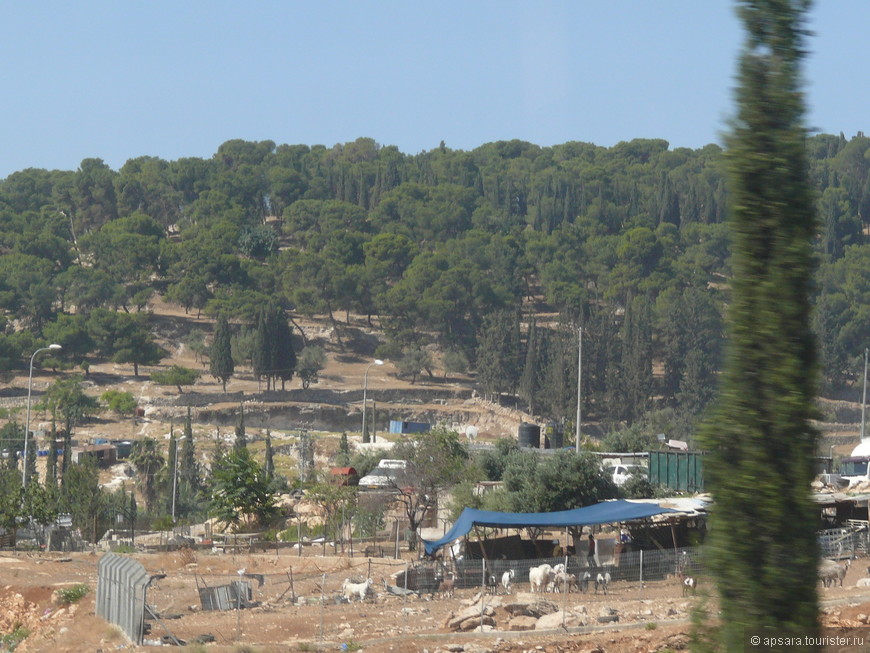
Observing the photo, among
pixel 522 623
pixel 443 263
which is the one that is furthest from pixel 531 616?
pixel 443 263

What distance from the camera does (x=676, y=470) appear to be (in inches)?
1542

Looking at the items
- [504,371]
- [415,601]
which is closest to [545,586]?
[415,601]

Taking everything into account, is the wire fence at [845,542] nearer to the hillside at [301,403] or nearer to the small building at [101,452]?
the small building at [101,452]

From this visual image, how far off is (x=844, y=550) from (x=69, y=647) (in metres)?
14.4

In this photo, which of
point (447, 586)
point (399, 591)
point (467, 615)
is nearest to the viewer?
point (467, 615)

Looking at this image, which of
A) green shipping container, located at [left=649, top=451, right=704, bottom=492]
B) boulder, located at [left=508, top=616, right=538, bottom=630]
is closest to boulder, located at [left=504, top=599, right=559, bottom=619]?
boulder, located at [left=508, top=616, right=538, bottom=630]

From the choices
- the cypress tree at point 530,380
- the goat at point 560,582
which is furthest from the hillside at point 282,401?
the goat at point 560,582

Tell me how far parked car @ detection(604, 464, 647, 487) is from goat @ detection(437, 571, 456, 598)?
15.0 metres

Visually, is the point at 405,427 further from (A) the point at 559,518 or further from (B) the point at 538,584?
(B) the point at 538,584

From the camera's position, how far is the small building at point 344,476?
46541mm

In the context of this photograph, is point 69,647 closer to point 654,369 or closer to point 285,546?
point 285,546

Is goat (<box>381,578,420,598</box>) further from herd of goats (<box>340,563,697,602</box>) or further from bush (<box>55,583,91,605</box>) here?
bush (<box>55,583,91,605</box>)

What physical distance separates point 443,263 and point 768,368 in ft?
382

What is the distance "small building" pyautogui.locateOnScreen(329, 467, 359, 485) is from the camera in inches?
1832
